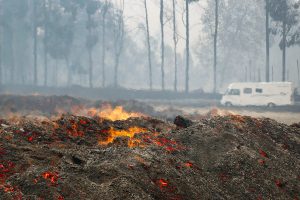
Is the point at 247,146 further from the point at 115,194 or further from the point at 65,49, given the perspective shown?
the point at 65,49

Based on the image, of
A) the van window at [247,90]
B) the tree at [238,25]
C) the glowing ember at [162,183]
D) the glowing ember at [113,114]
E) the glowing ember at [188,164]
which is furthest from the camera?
the tree at [238,25]

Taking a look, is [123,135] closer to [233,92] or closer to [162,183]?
[162,183]

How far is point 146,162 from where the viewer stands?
8992 mm

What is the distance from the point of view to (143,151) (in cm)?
963

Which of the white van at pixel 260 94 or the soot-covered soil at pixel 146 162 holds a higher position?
the white van at pixel 260 94

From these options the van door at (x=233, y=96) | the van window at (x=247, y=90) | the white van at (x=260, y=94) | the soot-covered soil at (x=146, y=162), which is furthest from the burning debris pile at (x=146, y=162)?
the van door at (x=233, y=96)

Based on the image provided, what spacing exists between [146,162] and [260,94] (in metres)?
33.0

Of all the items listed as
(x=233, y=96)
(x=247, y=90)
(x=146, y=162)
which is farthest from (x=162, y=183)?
(x=233, y=96)

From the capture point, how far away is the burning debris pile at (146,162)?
302 inches

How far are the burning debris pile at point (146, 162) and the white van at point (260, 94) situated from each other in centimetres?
2642

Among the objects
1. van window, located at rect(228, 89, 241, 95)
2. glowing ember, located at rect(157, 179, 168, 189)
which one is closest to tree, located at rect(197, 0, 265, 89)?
van window, located at rect(228, 89, 241, 95)

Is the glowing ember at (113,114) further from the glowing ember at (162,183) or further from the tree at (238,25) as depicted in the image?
the tree at (238,25)

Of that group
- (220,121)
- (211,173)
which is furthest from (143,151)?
(220,121)

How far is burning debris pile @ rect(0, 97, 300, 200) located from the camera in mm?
7668
